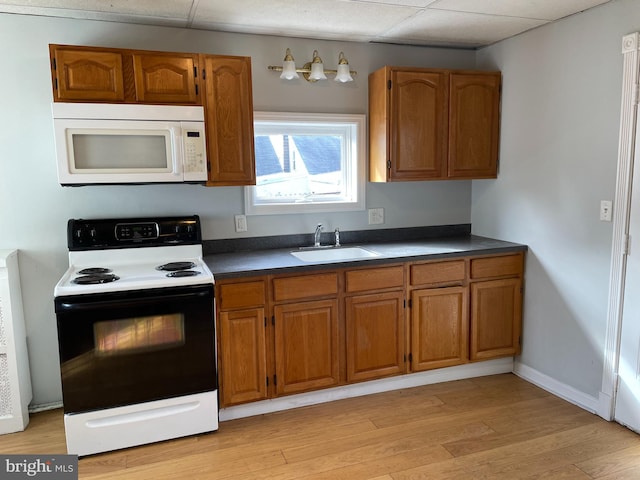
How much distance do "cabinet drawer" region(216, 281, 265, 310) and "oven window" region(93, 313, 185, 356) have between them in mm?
248

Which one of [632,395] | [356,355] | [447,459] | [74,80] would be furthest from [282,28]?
[632,395]

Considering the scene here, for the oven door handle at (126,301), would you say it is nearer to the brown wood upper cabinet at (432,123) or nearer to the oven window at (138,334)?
the oven window at (138,334)

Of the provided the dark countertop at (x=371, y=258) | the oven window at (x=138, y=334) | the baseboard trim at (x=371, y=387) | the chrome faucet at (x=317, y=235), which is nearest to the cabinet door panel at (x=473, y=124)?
the dark countertop at (x=371, y=258)

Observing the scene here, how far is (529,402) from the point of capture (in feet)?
9.50

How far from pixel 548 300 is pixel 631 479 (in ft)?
Result: 3.65

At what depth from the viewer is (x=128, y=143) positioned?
8.25 feet

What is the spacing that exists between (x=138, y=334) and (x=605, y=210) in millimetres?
2558

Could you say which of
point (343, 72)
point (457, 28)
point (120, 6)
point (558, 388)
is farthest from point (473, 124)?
point (120, 6)

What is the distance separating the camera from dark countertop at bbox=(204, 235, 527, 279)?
8.63 ft

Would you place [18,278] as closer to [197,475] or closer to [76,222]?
[76,222]

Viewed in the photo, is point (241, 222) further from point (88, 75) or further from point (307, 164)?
point (88, 75)

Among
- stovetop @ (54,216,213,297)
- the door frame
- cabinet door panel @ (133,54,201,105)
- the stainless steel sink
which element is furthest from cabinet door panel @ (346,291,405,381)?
cabinet door panel @ (133,54,201,105)

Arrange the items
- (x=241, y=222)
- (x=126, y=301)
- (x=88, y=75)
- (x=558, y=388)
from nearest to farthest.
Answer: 1. (x=126, y=301)
2. (x=88, y=75)
3. (x=558, y=388)
4. (x=241, y=222)

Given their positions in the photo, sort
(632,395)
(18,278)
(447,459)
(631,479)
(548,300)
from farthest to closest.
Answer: (548,300), (18,278), (632,395), (447,459), (631,479)
